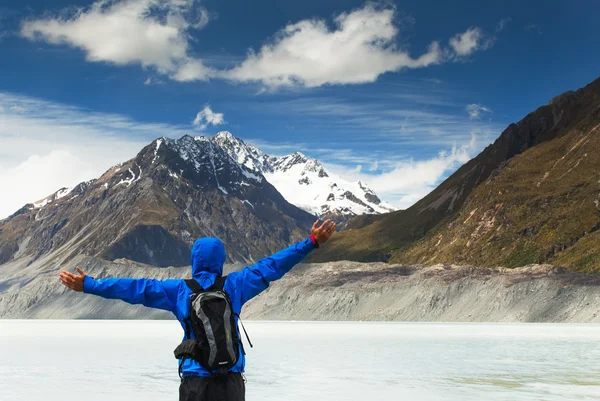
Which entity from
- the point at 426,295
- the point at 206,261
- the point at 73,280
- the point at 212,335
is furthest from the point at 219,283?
the point at 426,295

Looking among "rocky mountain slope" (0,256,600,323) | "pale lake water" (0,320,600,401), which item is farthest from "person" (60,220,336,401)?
"rocky mountain slope" (0,256,600,323)

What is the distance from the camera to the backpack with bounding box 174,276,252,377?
7793mm

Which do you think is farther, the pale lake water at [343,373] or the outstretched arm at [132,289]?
the pale lake water at [343,373]

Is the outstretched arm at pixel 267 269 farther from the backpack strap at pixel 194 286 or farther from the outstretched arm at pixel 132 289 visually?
the outstretched arm at pixel 132 289

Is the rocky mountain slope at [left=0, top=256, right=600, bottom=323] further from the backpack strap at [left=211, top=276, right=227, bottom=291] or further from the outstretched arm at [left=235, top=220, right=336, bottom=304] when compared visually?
the backpack strap at [left=211, top=276, right=227, bottom=291]

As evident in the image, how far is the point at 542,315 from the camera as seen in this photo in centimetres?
10506

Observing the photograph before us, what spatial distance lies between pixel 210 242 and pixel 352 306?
12156cm

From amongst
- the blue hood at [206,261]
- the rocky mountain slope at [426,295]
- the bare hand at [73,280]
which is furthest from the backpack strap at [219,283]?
the rocky mountain slope at [426,295]

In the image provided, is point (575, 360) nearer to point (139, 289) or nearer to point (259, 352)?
point (259, 352)

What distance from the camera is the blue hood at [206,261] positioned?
8.15 m

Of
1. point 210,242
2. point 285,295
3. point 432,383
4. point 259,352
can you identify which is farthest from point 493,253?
point 210,242

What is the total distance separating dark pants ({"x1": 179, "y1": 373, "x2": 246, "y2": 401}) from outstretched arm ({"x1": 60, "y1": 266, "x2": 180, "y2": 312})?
37.8 inches

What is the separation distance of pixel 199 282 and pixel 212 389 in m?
1.18

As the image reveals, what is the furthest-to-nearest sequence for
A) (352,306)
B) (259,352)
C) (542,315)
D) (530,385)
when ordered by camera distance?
1. (352,306)
2. (542,315)
3. (259,352)
4. (530,385)
